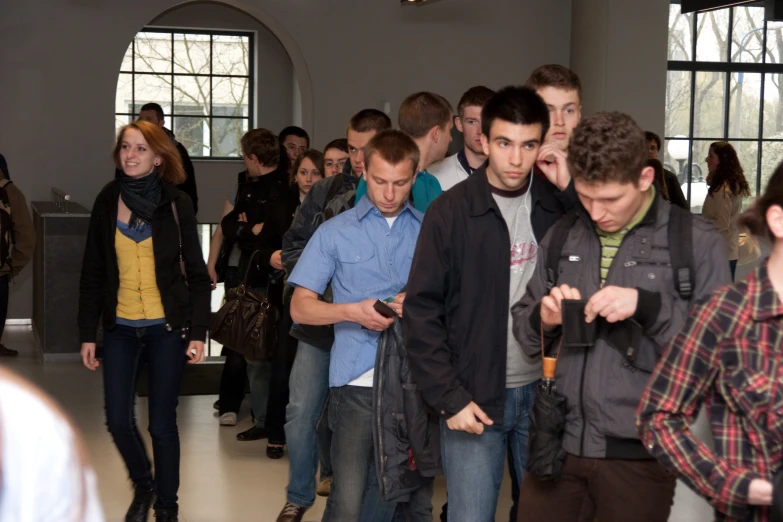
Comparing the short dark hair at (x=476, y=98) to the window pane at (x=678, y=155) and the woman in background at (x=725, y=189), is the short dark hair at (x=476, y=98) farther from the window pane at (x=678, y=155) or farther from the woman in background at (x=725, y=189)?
the window pane at (x=678, y=155)

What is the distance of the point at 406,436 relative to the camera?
3117 mm

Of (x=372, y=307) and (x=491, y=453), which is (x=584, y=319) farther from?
(x=372, y=307)

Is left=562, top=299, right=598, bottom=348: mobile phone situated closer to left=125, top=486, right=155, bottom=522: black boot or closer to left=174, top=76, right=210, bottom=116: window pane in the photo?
left=125, top=486, right=155, bottom=522: black boot

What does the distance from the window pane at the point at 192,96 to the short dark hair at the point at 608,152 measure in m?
12.9

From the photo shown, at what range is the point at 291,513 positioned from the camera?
4172mm

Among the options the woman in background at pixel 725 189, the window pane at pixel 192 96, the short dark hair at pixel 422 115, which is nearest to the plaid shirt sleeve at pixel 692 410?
the short dark hair at pixel 422 115

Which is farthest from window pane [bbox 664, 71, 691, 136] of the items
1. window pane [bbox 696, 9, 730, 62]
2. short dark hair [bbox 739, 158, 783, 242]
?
short dark hair [bbox 739, 158, 783, 242]

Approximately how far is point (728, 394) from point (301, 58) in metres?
9.14

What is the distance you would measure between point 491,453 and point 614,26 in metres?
8.26

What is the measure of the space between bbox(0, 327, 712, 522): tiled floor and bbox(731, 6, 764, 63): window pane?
8285 millimetres

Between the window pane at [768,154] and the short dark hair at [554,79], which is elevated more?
the window pane at [768,154]

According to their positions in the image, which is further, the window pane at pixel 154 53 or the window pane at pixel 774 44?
the window pane at pixel 154 53

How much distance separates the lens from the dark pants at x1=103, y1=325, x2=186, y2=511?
391 cm

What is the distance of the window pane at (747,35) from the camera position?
1322 cm
